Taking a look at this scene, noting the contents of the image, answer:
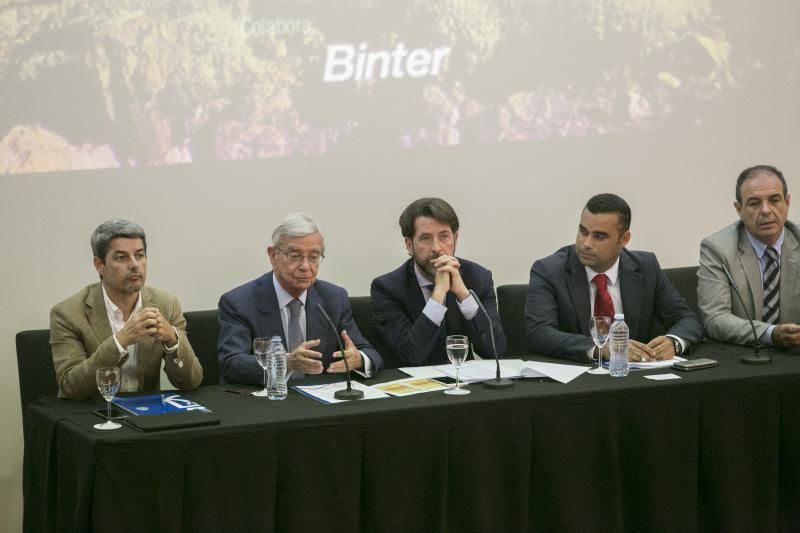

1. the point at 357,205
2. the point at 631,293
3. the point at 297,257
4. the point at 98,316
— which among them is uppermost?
the point at 357,205

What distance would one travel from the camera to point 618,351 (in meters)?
3.53

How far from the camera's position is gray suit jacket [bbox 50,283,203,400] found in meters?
3.24

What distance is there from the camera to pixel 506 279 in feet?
17.1

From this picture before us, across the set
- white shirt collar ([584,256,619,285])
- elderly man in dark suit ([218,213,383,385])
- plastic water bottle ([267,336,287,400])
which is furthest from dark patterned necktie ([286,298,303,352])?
white shirt collar ([584,256,619,285])

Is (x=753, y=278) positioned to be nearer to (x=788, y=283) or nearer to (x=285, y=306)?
(x=788, y=283)

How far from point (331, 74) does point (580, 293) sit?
4.99 feet

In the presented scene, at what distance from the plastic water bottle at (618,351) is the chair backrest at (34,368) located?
6.41ft

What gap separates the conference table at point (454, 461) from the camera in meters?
2.79

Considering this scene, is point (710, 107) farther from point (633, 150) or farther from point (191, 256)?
point (191, 256)

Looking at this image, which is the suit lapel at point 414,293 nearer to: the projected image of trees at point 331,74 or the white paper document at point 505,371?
the white paper document at point 505,371

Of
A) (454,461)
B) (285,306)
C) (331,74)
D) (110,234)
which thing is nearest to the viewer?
(454,461)

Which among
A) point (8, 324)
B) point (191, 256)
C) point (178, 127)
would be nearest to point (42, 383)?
point (8, 324)

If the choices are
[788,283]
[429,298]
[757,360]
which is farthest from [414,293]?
[788,283]

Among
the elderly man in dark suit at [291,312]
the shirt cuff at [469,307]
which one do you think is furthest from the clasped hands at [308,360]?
the shirt cuff at [469,307]
